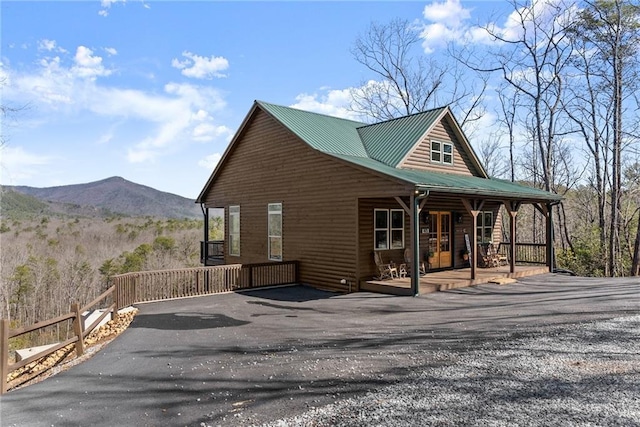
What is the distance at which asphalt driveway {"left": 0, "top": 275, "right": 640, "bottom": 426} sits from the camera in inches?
181

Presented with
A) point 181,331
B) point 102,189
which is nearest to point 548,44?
point 181,331

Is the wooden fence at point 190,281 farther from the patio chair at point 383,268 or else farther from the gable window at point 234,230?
the gable window at point 234,230

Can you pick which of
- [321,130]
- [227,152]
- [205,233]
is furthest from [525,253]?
[205,233]

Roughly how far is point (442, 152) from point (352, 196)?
18.1ft

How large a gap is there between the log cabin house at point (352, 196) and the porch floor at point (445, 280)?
27 centimetres

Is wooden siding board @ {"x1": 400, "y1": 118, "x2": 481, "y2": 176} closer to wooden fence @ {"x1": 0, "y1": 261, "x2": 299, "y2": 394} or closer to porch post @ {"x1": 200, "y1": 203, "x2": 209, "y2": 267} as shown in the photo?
wooden fence @ {"x1": 0, "y1": 261, "x2": 299, "y2": 394}

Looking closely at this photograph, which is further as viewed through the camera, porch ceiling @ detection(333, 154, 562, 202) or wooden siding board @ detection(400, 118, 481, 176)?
wooden siding board @ detection(400, 118, 481, 176)

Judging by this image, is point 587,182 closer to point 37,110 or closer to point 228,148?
point 228,148

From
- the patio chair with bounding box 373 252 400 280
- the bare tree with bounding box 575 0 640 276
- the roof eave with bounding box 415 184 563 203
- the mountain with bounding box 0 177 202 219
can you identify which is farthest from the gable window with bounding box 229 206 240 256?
the mountain with bounding box 0 177 202 219

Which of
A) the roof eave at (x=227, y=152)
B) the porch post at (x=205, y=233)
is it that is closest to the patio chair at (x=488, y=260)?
the roof eave at (x=227, y=152)

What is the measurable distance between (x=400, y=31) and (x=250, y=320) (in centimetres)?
2607

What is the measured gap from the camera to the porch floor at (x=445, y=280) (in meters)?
11.0

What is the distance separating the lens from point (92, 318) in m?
11.0

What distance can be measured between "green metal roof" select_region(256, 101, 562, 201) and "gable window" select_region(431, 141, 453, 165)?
25.6 inches
